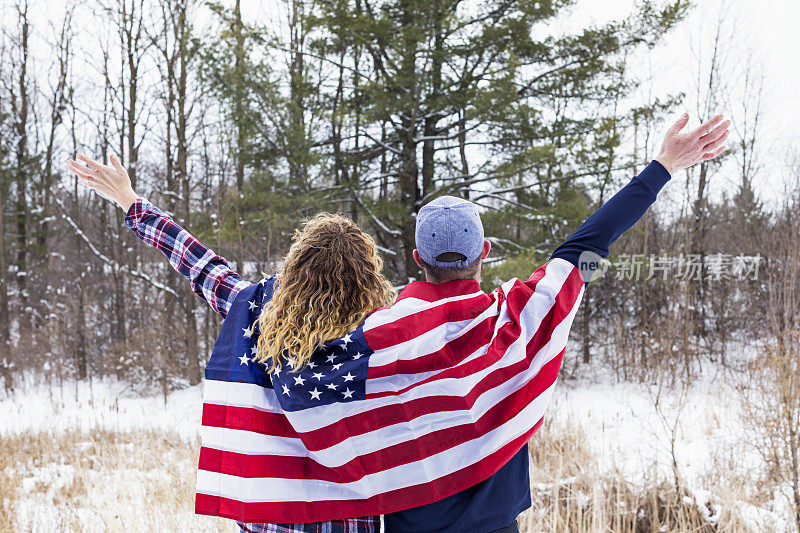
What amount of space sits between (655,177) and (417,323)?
0.85 meters

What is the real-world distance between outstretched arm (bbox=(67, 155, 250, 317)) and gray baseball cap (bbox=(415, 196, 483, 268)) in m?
0.68

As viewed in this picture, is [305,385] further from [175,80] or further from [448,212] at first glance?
[175,80]

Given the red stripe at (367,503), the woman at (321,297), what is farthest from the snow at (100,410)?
the woman at (321,297)

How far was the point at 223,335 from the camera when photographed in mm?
1812

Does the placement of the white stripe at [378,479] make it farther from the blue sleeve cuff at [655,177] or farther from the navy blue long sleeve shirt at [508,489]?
the blue sleeve cuff at [655,177]

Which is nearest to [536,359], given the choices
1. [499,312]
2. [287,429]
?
[499,312]

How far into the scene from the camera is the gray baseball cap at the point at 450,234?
1669mm

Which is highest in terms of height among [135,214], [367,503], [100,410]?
[135,214]

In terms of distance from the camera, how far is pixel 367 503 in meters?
1.66

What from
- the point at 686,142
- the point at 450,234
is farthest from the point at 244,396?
the point at 686,142

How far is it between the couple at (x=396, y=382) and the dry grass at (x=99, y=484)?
242cm

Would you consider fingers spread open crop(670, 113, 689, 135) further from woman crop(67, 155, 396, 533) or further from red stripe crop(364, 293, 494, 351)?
woman crop(67, 155, 396, 533)

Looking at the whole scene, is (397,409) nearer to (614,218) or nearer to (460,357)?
(460,357)

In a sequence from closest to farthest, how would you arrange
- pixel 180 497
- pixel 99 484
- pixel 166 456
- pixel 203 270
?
1. pixel 203 270
2. pixel 180 497
3. pixel 99 484
4. pixel 166 456
